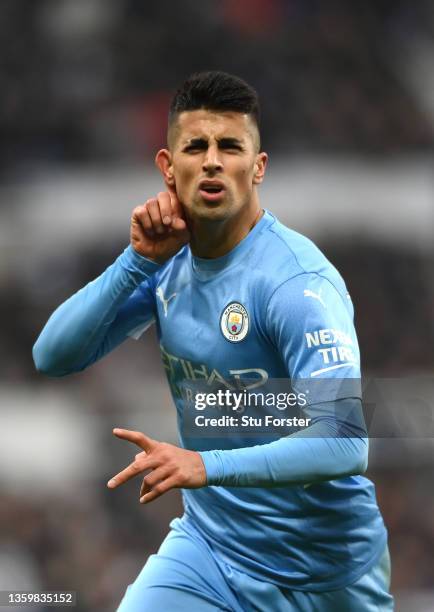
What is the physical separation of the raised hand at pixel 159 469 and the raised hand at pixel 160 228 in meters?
0.88

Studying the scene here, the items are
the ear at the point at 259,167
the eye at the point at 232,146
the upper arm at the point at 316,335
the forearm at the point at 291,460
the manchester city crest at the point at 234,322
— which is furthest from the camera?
the ear at the point at 259,167

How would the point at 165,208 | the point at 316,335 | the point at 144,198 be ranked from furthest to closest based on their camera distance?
the point at 144,198, the point at 165,208, the point at 316,335

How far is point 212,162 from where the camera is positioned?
3566 mm

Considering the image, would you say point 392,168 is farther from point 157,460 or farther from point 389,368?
point 157,460

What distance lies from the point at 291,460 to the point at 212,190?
0.93 meters

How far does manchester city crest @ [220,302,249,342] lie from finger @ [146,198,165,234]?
0.36 meters

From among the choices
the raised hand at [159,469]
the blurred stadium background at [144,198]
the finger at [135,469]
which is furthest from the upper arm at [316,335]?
the blurred stadium background at [144,198]

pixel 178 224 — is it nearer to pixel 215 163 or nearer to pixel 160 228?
pixel 160 228

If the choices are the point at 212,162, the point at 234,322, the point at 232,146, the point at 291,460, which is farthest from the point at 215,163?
the point at 291,460

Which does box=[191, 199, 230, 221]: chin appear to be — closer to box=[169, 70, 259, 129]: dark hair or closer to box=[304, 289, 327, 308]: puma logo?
box=[169, 70, 259, 129]: dark hair

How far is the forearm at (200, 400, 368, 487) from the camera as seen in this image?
10.3 feet

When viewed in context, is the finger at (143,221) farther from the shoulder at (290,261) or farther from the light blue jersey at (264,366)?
the shoulder at (290,261)

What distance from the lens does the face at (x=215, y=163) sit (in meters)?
3.59

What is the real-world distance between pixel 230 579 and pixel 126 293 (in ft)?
3.25
